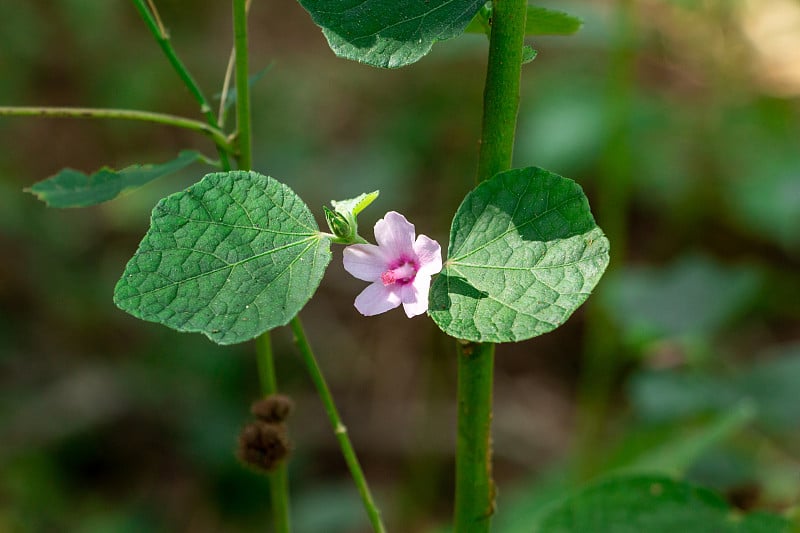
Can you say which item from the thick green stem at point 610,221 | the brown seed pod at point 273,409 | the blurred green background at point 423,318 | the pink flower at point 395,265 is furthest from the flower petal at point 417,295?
the thick green stem at point 610,221

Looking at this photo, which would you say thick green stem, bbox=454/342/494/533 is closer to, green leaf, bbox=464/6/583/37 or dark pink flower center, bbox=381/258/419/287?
dark pink flower center, bbox=381/258/419/287

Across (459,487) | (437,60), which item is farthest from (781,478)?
(437,60)

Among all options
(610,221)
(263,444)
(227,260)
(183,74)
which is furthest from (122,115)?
(610,221)

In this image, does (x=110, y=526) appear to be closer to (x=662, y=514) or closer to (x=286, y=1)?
(x=662, y=514)

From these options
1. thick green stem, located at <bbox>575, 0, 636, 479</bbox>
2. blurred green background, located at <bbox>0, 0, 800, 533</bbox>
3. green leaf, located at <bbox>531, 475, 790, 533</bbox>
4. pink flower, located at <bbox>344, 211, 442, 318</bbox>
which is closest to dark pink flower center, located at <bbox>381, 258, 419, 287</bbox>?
pink flower, located at <bbox>344, 211, 442, 318</bbox>

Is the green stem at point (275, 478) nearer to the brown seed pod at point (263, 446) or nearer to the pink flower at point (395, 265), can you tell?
the brown seed pod at point (263, 446)

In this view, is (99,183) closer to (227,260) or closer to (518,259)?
(227,260)
